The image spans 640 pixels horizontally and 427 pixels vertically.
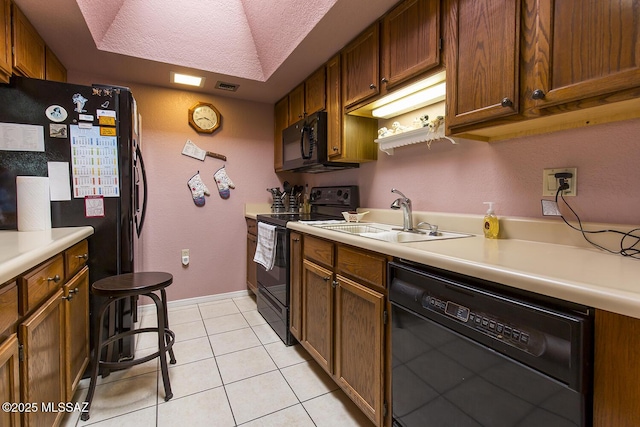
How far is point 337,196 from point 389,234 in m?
0.91

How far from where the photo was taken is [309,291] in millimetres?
1854

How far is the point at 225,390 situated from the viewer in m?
1.66

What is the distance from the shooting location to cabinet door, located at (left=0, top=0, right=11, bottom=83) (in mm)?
1465

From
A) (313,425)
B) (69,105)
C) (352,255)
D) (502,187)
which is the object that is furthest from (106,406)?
(502,187)

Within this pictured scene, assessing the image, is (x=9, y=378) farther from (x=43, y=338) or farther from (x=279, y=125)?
(x=279, y=125)

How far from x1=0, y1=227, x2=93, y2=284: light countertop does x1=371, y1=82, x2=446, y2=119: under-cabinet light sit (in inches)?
71.6

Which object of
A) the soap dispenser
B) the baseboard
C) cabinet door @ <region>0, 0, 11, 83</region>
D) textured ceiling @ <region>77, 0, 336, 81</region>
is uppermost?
textured ceiling @ <region>77, 0, 336, 81</region>

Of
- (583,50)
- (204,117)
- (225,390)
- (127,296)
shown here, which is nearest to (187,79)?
(204,117)

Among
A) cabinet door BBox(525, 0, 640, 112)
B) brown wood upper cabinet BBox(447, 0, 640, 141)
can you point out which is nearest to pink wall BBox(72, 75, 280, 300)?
brown wood upper cabinet BBox(447, 0, 640, 141)

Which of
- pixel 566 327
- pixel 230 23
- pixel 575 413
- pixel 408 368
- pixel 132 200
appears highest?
pixel 230 23

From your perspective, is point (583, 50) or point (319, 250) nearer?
point (583, 50)

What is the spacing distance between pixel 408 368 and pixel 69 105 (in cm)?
213

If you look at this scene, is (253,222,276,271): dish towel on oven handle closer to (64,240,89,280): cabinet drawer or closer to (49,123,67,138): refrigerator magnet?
(64,240,89,280): cabinet drawer

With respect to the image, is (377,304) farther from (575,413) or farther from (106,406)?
(106,406)
